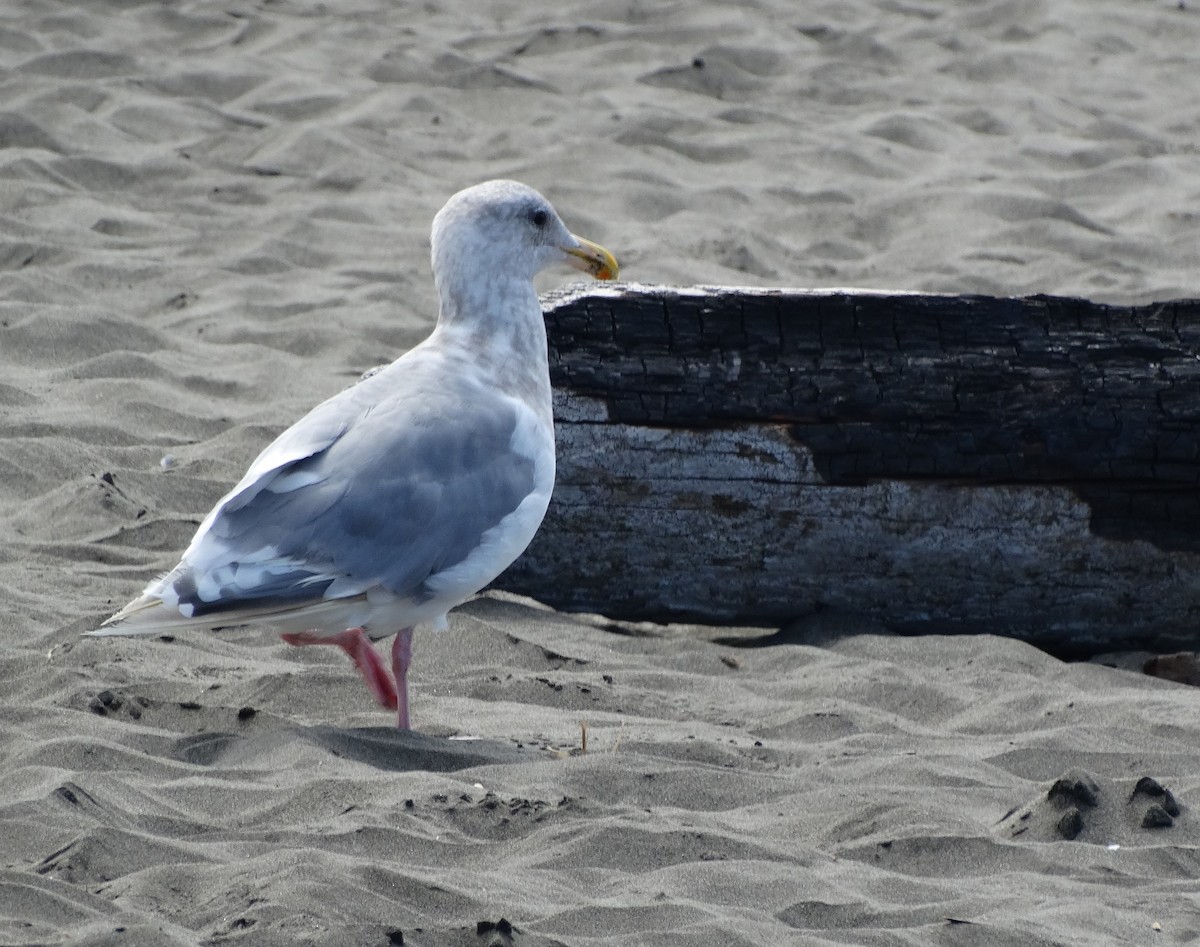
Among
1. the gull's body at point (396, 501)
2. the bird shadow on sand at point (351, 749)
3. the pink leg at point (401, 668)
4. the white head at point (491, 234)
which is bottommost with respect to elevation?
the bird shadow on sand at point (351, 749)

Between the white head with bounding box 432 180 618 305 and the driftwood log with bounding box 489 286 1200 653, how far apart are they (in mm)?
271

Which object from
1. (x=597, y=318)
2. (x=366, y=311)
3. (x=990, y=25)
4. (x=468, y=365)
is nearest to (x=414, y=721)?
(x=468, y=365)

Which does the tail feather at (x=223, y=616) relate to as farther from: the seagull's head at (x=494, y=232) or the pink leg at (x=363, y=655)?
the seagull's head at (x=494, y=232)

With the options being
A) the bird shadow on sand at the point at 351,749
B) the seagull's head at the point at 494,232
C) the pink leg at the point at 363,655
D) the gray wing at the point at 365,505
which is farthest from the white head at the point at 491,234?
the bird shadow on sand at the point at 351,749

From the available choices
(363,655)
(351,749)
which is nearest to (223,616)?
(351,749)

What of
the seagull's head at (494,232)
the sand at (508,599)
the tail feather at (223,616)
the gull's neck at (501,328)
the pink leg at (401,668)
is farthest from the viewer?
the seagull's head at (494,232)

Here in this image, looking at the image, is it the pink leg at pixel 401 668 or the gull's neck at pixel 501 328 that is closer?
the pink leg at pixel 401 668

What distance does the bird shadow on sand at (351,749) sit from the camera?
3.46 metres

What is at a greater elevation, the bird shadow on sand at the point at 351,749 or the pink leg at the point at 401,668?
the pink leg at the point at 401,668

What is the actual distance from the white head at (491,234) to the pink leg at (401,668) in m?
0.87

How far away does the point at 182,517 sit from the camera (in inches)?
191

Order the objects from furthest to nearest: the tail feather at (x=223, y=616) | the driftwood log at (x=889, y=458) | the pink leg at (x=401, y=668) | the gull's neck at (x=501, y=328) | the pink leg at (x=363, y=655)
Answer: the driftwood log at (x=889, y=458) < the gull's neck at (x=501, y=328) < the pink leg at (x=363, y=655) < the pink leg at (x=401, y=668) < the tail feather at (x=223, y=616)

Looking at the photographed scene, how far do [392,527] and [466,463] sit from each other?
239 millimetres

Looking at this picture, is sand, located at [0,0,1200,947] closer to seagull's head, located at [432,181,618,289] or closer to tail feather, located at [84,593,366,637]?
tail feather, located at [84,593,366,637]
